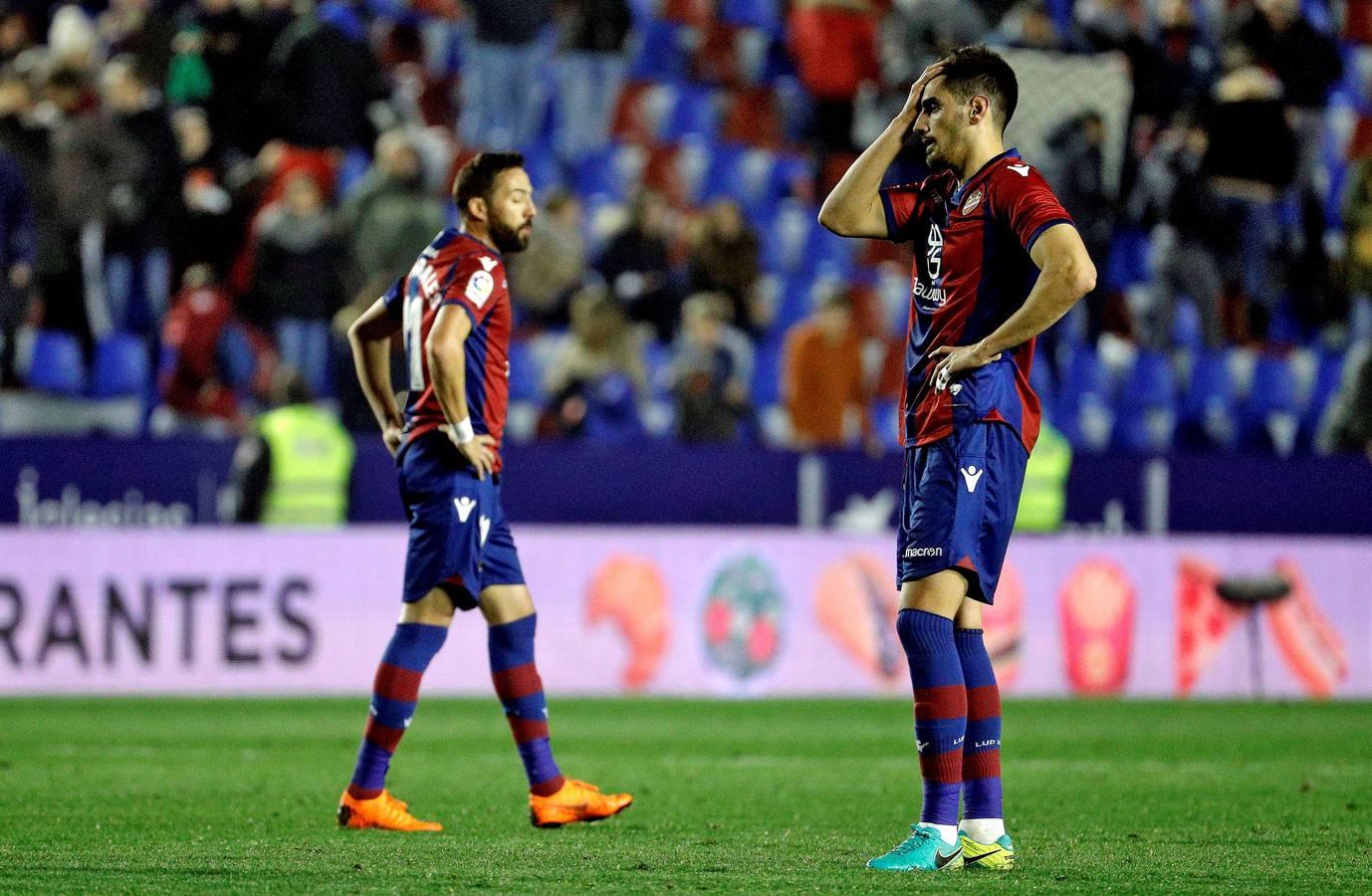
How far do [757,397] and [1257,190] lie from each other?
4.65 m

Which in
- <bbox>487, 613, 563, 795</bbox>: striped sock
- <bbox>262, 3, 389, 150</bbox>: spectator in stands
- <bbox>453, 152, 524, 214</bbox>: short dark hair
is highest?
<bbox>262, 3, 389, 150</bbox>: spectator in stands

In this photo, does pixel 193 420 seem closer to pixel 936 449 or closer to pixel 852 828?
pixel 852 828

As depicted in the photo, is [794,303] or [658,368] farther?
[794,303]

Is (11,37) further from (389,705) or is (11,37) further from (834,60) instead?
(389,705)

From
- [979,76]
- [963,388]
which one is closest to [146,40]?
[979,76]

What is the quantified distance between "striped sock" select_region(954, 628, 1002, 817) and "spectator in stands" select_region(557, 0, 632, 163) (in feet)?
39.4

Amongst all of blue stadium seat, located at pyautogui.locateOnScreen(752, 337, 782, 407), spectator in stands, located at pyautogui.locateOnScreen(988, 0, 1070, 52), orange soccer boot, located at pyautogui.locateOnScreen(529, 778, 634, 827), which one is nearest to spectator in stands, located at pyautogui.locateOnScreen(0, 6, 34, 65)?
blue stadium seat, located at pyautogui.locateOnScreen(752, 337, 782, 407)

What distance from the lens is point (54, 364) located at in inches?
574

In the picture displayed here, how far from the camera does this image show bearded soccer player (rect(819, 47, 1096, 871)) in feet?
19.1

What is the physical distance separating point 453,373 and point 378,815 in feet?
4.44

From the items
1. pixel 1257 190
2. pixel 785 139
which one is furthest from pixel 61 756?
pixel 1257 190

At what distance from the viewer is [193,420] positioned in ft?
48.1

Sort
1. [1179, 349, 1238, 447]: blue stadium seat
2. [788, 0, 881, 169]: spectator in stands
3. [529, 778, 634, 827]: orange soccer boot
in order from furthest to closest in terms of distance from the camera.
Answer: [788, 0, 881, 169]: spectator in stands < [1179, 349, 1238, 447]: blue stadium seat < [529, 778, 634, 827]: orange soccer boot

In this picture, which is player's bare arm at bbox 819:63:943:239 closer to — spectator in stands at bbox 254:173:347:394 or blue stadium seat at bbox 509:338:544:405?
spectator in stands at bbox 254:173:347:394
